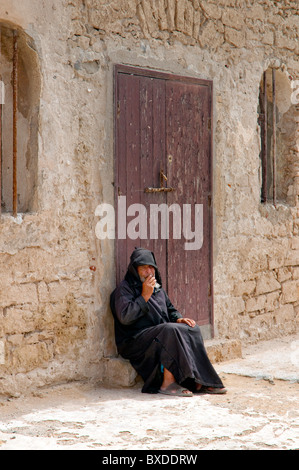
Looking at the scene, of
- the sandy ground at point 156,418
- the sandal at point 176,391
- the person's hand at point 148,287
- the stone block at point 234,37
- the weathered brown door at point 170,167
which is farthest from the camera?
the stone block at point 234,37

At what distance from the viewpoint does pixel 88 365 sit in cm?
533

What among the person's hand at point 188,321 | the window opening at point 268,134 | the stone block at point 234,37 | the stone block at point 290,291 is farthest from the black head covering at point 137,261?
the stone block at point 290,291

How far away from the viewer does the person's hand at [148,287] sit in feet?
17.2

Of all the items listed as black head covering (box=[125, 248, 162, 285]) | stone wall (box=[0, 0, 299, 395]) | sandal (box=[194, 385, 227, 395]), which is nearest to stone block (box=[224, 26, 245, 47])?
stone wall (box=[0, 0, 299, 395])

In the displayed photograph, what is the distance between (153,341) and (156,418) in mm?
814

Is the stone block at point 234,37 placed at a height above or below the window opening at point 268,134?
above

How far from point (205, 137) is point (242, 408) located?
262 centimetres

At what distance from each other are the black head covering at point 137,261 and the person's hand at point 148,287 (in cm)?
12

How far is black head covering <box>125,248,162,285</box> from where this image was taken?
5286 millimetres

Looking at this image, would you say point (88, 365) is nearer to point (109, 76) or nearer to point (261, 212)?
point (109, 76)

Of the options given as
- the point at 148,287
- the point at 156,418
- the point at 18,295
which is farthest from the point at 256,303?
the point at 18,295

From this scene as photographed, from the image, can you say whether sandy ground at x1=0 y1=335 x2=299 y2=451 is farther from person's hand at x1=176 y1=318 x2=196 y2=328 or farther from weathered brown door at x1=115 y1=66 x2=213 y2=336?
weathered brown door at x1=115 y1=66 x2=213 y2=336

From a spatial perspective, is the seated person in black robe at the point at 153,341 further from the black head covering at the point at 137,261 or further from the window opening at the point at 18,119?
the window opening at the point at 18,119
